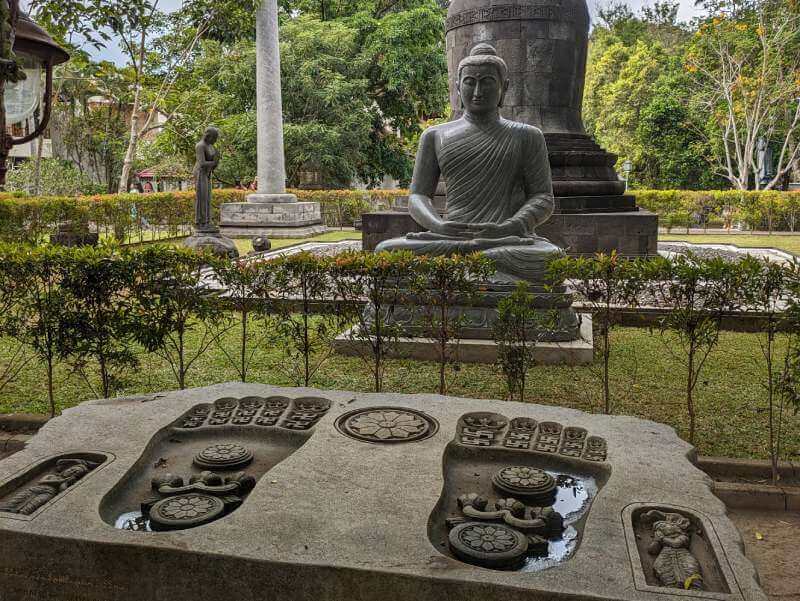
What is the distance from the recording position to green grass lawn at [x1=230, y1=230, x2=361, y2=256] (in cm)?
1622

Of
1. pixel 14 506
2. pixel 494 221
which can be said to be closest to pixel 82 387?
pixel 14 506

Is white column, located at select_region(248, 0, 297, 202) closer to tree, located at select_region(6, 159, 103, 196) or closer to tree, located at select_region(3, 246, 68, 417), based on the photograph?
tree, located at select_region(6, 159, 103, 196)

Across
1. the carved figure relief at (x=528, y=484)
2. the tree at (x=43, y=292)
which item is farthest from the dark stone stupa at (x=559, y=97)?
the carved figure relief at (x=528, y=484)

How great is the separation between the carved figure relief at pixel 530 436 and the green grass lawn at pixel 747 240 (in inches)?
502

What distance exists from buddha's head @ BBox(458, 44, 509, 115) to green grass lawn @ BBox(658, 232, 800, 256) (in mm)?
10129

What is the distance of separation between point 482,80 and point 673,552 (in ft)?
16.2

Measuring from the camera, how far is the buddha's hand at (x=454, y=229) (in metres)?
6.85

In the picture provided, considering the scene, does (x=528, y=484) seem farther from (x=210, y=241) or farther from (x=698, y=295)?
(x=210, y=241)

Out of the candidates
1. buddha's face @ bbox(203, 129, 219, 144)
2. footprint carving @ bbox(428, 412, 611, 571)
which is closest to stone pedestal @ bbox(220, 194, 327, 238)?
buddha's face @ bbox(203, 129, 219, 144)

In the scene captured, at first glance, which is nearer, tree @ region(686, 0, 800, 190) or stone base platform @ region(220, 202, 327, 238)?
stone base platform @ region(220, 202, 327, 238)

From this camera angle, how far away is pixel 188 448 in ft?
11.1

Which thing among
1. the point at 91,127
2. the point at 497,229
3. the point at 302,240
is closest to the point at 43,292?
the point at 497,229

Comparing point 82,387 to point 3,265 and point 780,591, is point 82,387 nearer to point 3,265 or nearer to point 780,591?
point 3,265

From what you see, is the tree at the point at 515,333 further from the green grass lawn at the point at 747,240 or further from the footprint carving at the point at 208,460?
the green grass lawn at the point at 747,240
